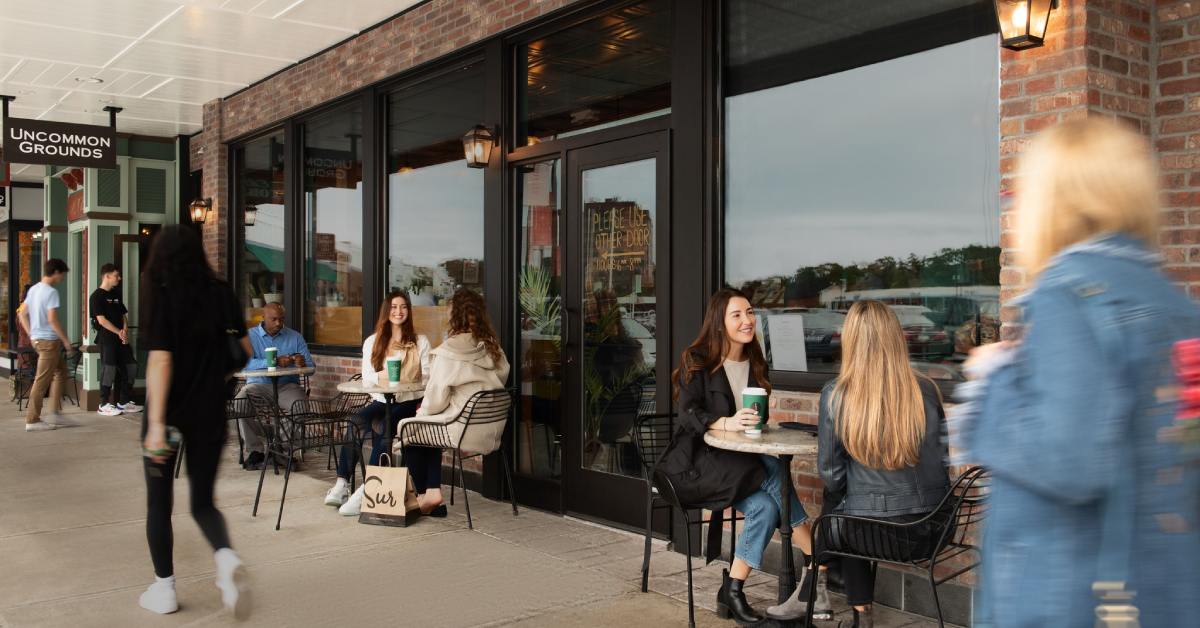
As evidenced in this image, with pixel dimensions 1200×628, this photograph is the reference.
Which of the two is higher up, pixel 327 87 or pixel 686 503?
pixel 327 87

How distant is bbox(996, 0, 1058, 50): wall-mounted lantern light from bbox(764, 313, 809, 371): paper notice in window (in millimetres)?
1688

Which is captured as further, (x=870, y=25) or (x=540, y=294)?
(x=540, y=294)

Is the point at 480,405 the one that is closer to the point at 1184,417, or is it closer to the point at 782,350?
the point at 782,350

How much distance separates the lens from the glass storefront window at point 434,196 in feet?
23.9

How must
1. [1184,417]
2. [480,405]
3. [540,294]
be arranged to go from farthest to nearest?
[540,294]
[480,405]
[1184,417]

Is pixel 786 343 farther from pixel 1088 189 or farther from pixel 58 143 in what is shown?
pixel 58 143

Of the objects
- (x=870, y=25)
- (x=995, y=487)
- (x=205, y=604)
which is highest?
(x=870, y=25)

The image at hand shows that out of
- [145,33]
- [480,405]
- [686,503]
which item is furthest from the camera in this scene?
[145,33]

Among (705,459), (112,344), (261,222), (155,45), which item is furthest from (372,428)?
(112,344)

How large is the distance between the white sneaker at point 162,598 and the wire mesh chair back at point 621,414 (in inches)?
102

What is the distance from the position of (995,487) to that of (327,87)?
820 centimetres

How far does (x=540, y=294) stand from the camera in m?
6.50

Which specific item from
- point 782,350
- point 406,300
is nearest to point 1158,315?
point 782,350

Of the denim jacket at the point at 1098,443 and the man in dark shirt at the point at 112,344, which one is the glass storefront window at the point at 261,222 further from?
the denim jacket at the point at 1098,443
